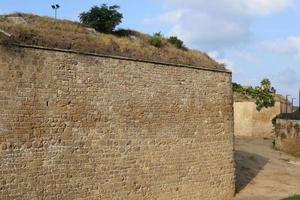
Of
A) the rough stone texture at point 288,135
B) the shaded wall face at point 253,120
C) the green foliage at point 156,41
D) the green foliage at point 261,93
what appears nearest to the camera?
the green foliage at point 156,41

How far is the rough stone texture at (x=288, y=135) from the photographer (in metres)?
28.0

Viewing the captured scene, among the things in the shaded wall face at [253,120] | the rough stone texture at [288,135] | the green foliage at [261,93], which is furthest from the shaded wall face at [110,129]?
the green foliage at [261,93]

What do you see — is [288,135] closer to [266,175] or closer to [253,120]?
[253,120]

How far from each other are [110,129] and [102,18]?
20.2 feet

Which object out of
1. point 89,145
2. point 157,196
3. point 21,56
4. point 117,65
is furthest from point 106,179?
point 21,56

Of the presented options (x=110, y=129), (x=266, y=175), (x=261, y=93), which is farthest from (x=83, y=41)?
(x=261, y=93)

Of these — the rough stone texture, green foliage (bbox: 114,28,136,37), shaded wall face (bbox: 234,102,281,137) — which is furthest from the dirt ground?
shaded wall face (bbox: 234,102,281,137)

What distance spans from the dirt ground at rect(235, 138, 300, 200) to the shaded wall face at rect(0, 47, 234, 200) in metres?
1.44

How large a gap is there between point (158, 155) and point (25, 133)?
465 centimetres

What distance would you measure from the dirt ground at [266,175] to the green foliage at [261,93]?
9.75 meters

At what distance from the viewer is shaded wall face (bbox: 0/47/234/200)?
11461 mm

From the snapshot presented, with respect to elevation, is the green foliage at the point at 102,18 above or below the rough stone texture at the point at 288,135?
above

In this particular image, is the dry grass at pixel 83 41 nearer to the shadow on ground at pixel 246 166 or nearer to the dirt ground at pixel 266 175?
the shadow on ground at pixel 246 166

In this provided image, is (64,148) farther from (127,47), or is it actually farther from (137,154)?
(127,47)
